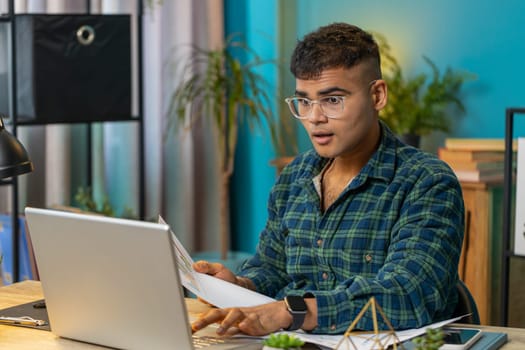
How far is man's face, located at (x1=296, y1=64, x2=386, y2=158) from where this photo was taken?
200 centimetres

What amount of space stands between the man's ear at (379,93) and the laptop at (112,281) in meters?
0.65

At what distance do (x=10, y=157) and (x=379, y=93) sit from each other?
802 millimetres

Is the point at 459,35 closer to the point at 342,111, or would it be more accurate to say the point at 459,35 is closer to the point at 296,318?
the point at 342,111

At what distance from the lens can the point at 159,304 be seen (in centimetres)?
154

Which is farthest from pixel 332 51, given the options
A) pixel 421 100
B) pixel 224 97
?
pixel 224 97

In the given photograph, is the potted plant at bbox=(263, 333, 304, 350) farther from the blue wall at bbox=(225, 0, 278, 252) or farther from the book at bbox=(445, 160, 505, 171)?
the blue wall at bbox=(225, 0, 278, 252)

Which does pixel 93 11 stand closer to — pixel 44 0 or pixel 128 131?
pixel 44 0

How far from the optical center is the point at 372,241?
6.59 ft

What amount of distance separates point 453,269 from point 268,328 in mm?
422

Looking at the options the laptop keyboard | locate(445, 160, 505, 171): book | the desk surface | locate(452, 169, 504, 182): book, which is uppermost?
locate(445, 160, 505, 171): book

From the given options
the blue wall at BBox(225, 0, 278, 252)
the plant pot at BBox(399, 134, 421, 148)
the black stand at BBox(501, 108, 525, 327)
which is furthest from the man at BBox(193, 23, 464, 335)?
the blue wall at BBox(225, 0, 278, 252)

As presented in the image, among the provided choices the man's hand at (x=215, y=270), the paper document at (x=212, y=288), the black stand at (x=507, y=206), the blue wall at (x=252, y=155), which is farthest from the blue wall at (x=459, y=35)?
the paper document at (x=212, y=288)

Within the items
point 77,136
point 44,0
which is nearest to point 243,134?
point 77,136

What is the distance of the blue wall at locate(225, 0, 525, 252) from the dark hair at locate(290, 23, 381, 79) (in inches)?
61.0
